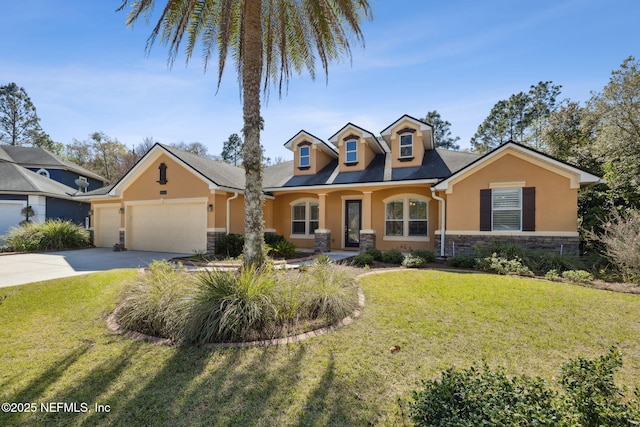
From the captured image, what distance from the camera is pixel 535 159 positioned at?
1039 cm

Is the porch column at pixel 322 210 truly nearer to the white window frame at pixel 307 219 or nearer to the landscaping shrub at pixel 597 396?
the white window frame at pixel 307 219

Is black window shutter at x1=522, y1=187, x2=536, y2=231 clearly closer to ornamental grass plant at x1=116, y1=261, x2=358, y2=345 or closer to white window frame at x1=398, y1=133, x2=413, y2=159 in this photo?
white window frame at x1=398, y1=133, x2=413, y2=159

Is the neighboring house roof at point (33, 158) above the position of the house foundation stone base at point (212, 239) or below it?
above

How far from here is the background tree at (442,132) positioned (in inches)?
1457

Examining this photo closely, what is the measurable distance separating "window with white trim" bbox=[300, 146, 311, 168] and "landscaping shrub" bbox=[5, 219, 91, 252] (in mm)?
13508

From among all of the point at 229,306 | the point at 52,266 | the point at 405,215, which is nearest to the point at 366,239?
the point at 405,215

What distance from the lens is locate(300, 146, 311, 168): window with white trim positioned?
15984 mm

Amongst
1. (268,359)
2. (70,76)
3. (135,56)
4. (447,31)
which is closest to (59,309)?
(268,359)

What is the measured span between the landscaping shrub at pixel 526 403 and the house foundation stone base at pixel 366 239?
35.2 ft

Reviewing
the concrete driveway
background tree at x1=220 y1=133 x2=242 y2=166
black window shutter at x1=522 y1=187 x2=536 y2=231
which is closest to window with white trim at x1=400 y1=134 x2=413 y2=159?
black window shutter at x1=522 y1=187 x2=536 y2=231

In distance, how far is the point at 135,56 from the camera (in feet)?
28.5

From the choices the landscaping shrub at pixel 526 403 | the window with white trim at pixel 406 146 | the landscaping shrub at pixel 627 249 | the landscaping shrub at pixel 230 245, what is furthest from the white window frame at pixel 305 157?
the landscaping shrub at pixel 526 403

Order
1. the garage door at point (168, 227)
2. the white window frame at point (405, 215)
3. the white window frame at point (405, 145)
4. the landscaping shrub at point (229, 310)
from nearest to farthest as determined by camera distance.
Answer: the landscaping shrub at point (229, 310) → the white window frame at point (405, 215) → the white window frame at point (405, 145) → the garage door at point (168, 227)

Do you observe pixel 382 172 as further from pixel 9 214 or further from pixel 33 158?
pixel 33 158
